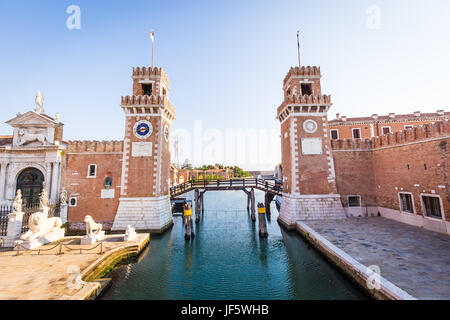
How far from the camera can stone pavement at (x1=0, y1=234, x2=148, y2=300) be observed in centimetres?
690

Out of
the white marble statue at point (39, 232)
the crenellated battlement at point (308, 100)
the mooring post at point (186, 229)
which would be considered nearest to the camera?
the white marble statue at point (39, 232)

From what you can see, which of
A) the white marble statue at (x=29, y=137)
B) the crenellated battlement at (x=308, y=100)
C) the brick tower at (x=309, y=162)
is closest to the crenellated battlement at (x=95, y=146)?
the white marble statue at (x=29, y=137)

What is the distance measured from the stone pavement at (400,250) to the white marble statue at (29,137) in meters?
24.2

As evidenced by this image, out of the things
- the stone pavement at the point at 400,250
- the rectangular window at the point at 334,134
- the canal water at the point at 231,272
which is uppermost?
the rectangular window at the point at 334,134

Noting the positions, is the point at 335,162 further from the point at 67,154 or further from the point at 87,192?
the point at 67,154

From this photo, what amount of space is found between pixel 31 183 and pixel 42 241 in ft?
Result: 29.8

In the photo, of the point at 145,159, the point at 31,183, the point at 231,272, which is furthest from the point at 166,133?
the point at 231,272

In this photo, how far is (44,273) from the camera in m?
8.45

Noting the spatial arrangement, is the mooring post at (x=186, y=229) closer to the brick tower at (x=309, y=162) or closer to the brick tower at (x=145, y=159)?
the brick tower at (x=145, y=159)

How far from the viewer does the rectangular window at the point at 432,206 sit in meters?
13.2

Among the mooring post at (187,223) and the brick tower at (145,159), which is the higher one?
the brick tower at (145,159)

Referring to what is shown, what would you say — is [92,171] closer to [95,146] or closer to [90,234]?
[95,146]
